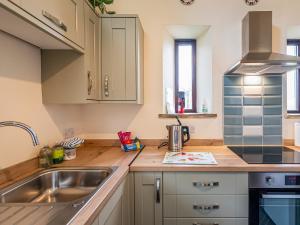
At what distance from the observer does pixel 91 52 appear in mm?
1703

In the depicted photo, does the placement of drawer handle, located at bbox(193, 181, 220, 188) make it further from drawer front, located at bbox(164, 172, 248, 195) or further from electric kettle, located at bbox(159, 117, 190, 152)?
electric kettle, located at bbox(159, 117, 190, 152)

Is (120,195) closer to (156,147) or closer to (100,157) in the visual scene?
(100,157)

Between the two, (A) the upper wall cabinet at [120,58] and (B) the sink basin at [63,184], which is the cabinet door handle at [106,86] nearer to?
(A) the upper wall cabinet at [120,58]

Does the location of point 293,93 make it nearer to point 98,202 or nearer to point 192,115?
point 192,115

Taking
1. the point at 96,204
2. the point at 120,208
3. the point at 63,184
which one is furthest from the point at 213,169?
the point at 63,184

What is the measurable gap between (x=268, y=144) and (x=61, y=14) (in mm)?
2030

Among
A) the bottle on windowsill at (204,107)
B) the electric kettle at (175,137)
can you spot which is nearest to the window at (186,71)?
the bottle on windowsill at (204,107)

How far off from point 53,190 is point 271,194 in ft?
4.56

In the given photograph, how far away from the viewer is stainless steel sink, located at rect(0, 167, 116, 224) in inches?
35.4

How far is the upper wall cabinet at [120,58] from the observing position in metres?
1.83

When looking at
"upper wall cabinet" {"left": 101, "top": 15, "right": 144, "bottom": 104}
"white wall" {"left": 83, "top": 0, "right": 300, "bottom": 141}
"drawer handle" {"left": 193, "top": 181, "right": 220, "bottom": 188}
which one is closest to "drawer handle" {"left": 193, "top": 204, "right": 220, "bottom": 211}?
"drawer handle" {"left": 193, "top": 181, "right": 220, "bottom": 188}

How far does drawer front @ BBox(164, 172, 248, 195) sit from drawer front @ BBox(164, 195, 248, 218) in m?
0.03

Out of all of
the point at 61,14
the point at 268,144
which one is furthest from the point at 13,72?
the point at 268,144

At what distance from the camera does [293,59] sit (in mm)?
1584
